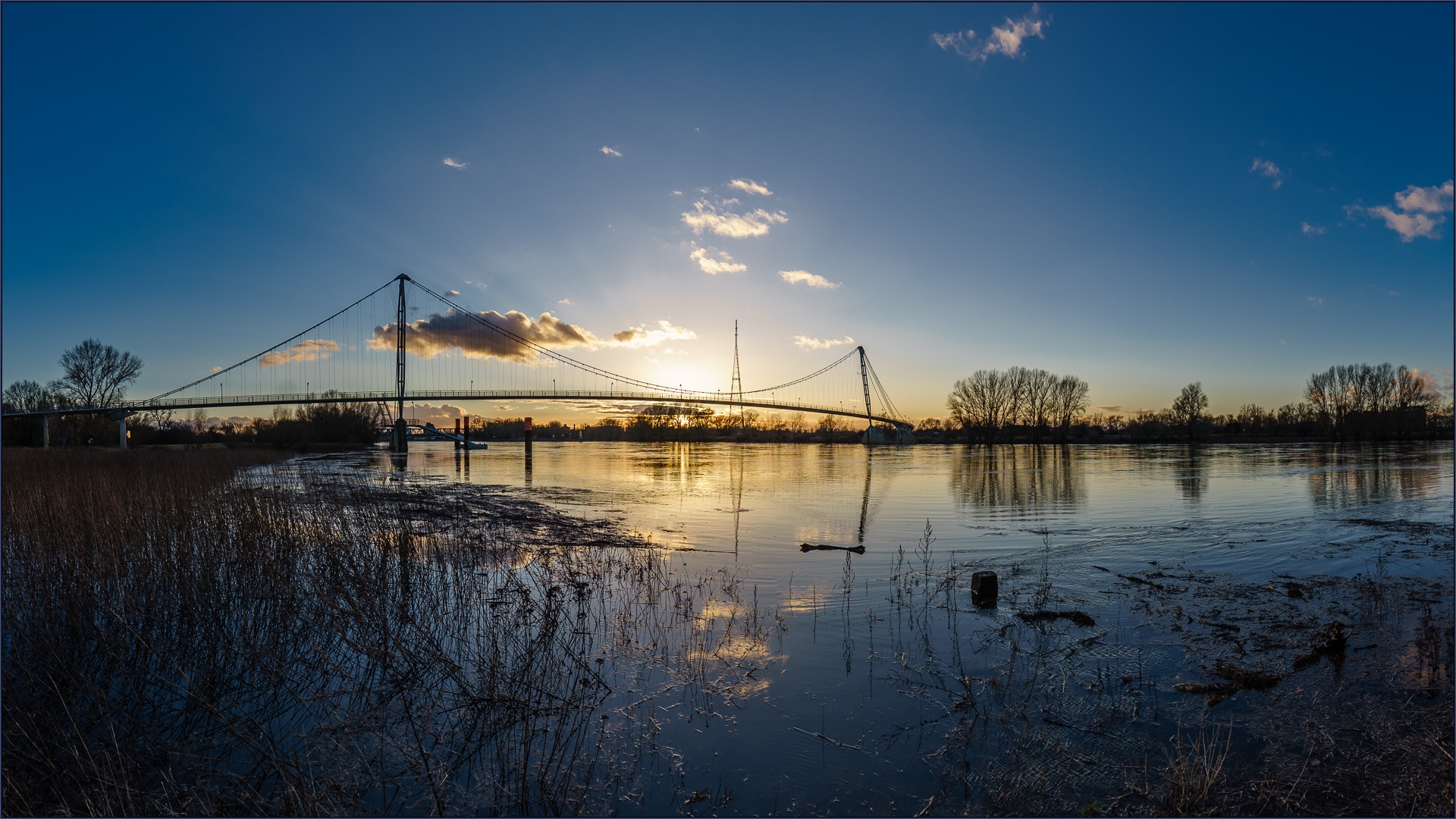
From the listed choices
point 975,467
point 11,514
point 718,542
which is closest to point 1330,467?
point 975,467

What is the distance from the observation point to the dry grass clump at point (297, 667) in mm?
4258

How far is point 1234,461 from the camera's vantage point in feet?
135

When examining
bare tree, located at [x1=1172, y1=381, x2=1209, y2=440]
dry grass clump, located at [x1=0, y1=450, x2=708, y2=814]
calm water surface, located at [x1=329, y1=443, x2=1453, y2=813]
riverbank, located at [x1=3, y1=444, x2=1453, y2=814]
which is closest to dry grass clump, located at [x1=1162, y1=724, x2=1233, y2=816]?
riverbank, located at [x1=3, y1=444, x2=1453, y2=814]

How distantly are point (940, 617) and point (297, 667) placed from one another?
23.0ft

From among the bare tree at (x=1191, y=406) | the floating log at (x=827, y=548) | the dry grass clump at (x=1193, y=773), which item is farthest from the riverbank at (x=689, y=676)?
the bare tree at (x=1191, y=406)

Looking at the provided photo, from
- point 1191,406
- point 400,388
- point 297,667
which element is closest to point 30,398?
point 400,388

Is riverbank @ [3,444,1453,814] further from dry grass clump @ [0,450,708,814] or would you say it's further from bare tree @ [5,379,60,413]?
bare tree @ [5,379,60,413]

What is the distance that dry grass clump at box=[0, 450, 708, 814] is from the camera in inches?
168

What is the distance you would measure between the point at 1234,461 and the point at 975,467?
1694cm

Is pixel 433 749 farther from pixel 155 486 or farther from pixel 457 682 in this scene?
pixel 155 486

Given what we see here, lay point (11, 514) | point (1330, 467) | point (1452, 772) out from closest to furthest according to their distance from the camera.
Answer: point (1452, 772) < point (11, 514) < point (1330, 467)

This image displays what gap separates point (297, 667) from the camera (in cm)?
623

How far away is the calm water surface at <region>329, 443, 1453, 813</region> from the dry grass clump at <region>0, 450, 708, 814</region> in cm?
83

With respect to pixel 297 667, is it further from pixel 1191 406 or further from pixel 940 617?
pixel 1191 406
